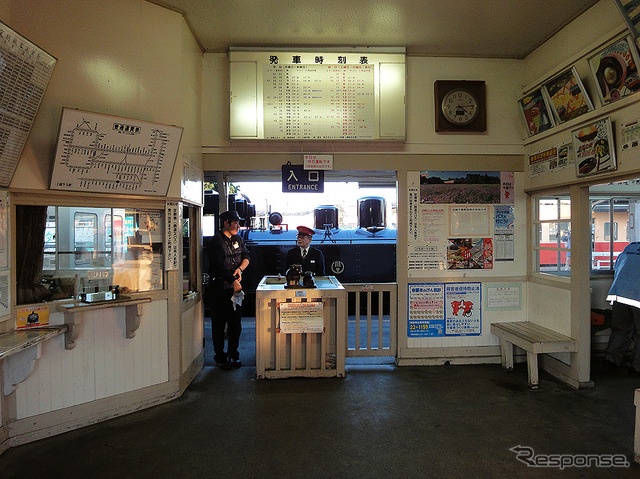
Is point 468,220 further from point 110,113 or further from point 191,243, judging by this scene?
point 110,113

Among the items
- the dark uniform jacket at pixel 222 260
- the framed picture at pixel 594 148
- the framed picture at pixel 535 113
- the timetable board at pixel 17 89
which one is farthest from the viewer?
the dark uniform jacket at pixel 222 260

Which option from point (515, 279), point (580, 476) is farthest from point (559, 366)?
point (580, 476)

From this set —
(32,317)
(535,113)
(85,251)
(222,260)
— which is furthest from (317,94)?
(32,317)

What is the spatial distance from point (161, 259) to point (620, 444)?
15.5 ft

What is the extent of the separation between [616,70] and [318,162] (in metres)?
3.30

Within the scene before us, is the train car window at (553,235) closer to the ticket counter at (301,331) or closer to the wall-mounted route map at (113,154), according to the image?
the ticket counter at (301,331)

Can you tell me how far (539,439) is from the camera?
321 centimetres

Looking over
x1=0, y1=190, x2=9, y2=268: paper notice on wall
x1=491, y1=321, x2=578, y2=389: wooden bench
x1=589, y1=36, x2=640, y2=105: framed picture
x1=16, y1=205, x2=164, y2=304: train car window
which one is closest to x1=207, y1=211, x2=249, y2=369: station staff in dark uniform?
x1=16, y1=205, x2=164, y2=304: train car window

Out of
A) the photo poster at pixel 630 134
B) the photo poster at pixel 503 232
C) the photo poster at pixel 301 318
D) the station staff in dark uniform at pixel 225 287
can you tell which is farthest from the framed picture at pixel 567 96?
the station staff in dark uniform at pixel 225 287

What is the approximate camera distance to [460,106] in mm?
4953

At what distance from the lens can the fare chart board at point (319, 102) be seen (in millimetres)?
4758

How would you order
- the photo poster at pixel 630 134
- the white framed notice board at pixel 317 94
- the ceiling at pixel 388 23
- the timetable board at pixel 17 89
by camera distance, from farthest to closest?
the white framed notice board at pixel 317 94, the ceiling at pixel 388 23, the photo poster at pixel 630 134, the timetable board at pixel 17 89

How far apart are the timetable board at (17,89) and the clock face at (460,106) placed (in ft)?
14.5

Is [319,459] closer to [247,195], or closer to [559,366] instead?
[559,366]
